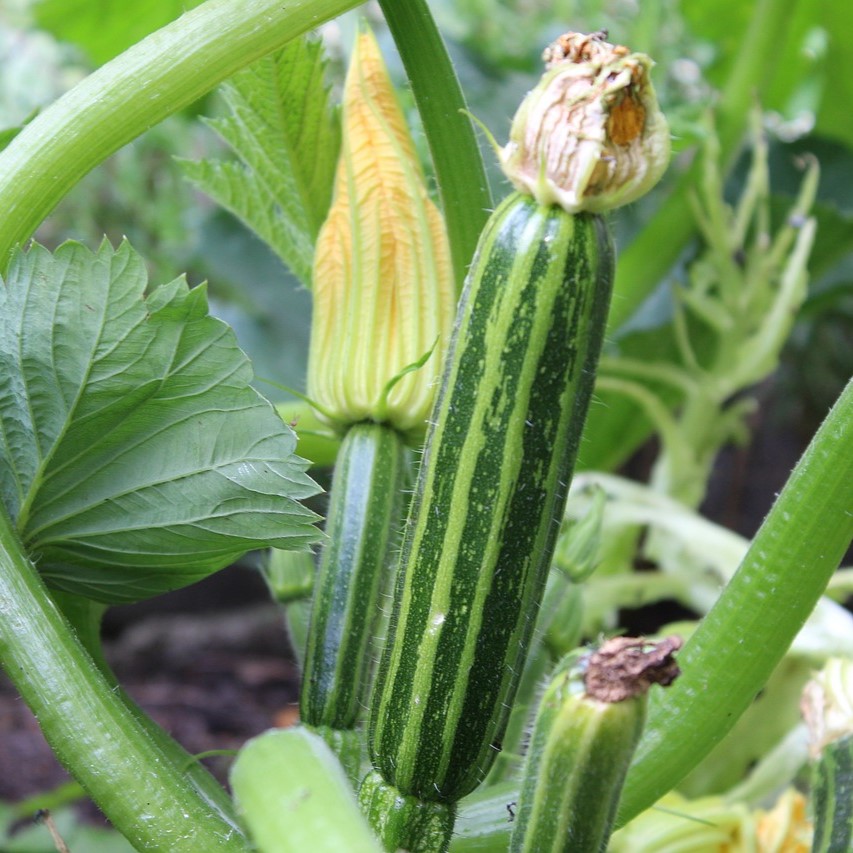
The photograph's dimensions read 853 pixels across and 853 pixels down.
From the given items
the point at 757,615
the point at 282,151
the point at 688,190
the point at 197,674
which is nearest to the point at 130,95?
the point at 282,151

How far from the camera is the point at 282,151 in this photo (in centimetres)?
100

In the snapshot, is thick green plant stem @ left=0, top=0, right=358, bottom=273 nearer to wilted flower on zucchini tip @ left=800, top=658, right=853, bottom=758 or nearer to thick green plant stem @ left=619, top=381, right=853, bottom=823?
thick green plant stem @ left=619, top=381, right=853, bottom=823

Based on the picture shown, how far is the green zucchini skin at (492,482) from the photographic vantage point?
0.66 metres

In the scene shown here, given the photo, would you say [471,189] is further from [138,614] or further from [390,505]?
[138,614]

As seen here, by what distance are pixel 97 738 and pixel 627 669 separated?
37cm

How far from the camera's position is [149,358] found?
80 cm

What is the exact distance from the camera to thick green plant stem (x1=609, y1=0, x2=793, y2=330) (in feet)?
5.90

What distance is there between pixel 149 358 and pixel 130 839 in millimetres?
335

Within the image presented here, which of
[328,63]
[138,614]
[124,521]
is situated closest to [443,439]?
[124,521]

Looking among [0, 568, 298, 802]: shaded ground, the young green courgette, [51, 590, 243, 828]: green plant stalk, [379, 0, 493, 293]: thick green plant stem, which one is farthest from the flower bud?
[0, 568, 298, 802]: shaded ground

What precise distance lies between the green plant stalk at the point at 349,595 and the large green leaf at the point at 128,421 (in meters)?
0.05

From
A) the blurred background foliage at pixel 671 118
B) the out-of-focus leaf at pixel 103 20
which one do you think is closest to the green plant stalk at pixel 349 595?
the blurred background foliage at pixel 671 118

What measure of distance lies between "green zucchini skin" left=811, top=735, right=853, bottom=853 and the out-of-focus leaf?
1.79 meters

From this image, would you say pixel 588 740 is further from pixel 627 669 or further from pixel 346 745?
pixel 346 745
